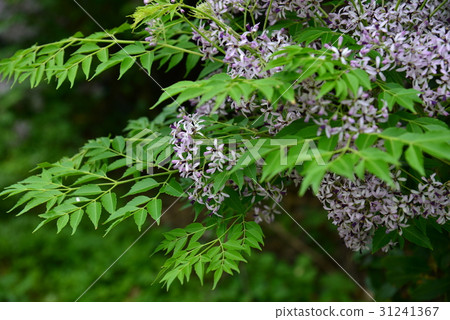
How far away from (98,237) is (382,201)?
161 inches

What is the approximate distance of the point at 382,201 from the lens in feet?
4.91

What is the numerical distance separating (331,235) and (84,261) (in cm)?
261

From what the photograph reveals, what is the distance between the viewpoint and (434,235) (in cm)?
202

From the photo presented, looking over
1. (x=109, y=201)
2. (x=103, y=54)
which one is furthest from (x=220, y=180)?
(x=103, y=54)

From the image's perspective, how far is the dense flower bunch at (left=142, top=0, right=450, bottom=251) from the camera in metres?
1.38

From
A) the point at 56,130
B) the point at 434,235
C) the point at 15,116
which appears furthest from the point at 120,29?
the point at 15,116

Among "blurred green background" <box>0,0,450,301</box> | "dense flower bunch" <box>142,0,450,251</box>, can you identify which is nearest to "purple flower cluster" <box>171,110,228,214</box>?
"dense flower bunch" <box>142,0,450,251</box>

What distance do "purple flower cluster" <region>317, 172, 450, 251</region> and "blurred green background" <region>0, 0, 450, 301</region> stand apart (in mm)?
1319

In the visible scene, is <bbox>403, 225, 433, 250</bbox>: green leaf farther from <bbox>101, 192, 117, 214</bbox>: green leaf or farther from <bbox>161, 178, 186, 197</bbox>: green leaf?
<bbox>101, 192, 117, 214</bbox>: green leaf

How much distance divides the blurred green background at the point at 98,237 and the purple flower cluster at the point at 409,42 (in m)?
1.60

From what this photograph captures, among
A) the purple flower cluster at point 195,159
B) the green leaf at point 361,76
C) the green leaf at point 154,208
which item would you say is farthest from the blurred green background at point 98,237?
the green leaf at point 361,76

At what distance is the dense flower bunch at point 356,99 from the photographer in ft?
4.52

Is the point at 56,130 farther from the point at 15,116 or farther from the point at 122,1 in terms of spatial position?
the point at 122,1

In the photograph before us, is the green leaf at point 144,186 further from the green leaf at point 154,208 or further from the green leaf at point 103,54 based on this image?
the green leaf at point 103,54
